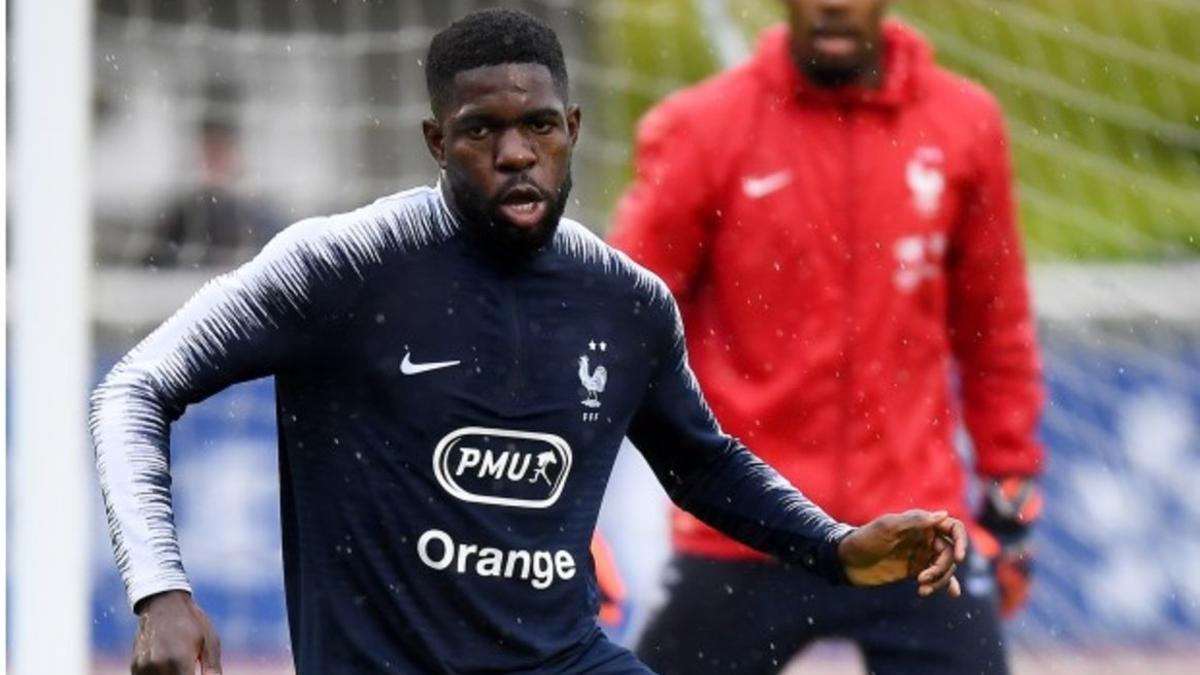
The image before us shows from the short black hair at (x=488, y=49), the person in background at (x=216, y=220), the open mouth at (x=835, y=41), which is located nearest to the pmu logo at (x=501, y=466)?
the short black hair at (x=488, y=49)

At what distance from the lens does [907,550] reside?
4039 millimetres

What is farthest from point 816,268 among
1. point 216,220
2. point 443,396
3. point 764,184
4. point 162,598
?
point 216,220

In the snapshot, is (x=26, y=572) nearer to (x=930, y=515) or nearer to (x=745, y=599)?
(x=745, y=599)

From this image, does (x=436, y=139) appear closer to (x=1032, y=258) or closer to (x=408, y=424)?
(x=408, y=424)

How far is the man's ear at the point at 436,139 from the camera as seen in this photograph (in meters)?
3.96

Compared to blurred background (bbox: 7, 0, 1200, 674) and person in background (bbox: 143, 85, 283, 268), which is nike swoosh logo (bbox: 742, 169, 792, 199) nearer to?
blurred background (bbox: 7, 0, 1200, 674)

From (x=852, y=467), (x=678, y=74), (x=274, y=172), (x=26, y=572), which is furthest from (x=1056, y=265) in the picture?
(x=26, y=572)

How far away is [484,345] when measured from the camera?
3.96 metres

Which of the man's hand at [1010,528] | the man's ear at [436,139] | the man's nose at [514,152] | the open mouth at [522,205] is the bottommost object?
the man's hand at [1010,528]

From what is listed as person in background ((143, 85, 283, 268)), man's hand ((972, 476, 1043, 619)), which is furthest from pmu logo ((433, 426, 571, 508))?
person in background ((143, 85, 283, 268))

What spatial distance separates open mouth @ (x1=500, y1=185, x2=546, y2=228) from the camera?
384cm

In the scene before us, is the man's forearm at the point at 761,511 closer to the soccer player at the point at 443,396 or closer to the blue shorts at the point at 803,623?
the soccer player at the point at 443,396

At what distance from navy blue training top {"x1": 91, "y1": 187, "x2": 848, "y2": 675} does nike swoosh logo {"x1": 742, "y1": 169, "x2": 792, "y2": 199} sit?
1576mm

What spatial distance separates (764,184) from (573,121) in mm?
1594
